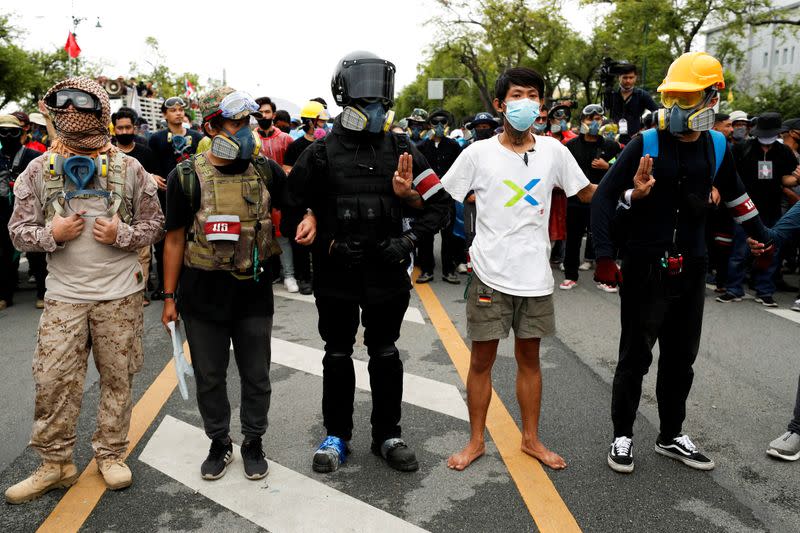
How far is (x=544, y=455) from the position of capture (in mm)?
3965

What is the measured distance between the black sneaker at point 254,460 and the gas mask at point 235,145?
1549mm

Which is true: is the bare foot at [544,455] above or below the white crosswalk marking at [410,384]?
above

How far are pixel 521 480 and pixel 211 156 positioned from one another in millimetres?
2381

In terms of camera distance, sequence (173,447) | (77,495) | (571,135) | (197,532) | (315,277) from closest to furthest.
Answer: (197,532)
(77,495)
(315,277)
(173,447)
(571,135)

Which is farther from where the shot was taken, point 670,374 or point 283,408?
point 283,408

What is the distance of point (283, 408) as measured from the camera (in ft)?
15.9

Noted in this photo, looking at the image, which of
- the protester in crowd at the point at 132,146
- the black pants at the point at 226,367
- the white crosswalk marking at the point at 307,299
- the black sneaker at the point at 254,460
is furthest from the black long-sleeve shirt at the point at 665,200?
the protester in crowd at the point at 132,146

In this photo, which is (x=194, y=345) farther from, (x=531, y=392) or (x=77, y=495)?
(x=531, y=392)

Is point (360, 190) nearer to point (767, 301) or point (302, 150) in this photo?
point (302, 150)

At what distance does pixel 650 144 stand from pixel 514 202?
2.59ft

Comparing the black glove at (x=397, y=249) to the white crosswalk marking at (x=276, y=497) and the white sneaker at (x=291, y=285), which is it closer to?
the white crosswalk marking at (x=276, y=497)

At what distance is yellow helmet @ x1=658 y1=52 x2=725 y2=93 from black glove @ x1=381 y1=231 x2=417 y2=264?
5.10ft

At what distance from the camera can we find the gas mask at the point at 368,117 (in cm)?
369

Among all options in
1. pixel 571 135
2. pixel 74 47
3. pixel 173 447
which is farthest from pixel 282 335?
pixel 74 47
